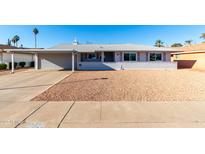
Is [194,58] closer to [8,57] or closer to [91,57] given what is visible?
[91,57]

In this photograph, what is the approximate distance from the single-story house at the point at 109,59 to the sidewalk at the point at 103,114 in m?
18.3

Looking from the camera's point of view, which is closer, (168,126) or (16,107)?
(168,126)

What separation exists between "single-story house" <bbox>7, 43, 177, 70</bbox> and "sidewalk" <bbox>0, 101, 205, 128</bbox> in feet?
59.9

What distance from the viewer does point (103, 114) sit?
5.68m

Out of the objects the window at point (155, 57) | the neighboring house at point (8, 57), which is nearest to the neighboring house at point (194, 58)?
the window at point (155, 57)

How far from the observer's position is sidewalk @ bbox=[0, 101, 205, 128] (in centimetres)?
491

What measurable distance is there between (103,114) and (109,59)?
21588 mm

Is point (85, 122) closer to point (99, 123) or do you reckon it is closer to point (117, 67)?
point (99, 123)

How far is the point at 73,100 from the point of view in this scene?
7.52 meters

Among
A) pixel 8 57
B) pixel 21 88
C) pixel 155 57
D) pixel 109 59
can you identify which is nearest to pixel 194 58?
pixel 155 57

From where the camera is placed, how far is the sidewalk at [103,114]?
4914 millimetres

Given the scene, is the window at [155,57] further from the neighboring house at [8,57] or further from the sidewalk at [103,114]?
the neighboring house at [8,57]
